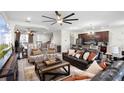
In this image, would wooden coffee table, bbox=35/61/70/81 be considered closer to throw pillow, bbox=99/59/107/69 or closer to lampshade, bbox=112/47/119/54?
throw pillow, bbox=99/59/107/69

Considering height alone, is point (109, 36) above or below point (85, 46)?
above

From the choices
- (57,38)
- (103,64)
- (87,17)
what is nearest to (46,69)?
(57,38)

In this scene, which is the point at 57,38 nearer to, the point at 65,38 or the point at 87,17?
the point at 65,38

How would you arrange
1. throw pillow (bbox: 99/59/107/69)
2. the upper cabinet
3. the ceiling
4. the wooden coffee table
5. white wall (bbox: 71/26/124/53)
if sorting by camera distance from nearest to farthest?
the ceiling, white wall (bbox: 71/26/124/53), the upper cabinet, throw pillow (bbox: 99/59/107/69), the wooden coffee table

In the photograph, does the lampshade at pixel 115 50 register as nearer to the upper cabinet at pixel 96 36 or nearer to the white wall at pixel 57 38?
the upper cabinet at pixel 96 36

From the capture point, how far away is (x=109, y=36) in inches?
69.6

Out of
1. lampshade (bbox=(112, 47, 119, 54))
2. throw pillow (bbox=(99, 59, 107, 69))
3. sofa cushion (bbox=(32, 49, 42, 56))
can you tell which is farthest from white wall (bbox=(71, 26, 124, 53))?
sofa cushion (bbox=(32, 49, 42, 56))

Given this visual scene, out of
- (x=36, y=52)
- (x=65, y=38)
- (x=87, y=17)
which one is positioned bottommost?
(x=36, y=52)

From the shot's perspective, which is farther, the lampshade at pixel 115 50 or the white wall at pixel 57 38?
the white wall at pixel 57 38

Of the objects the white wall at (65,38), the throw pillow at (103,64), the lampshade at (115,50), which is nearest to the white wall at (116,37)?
the lampshade at (115,50)

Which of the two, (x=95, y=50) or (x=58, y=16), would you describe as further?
(x=95, y=50)
